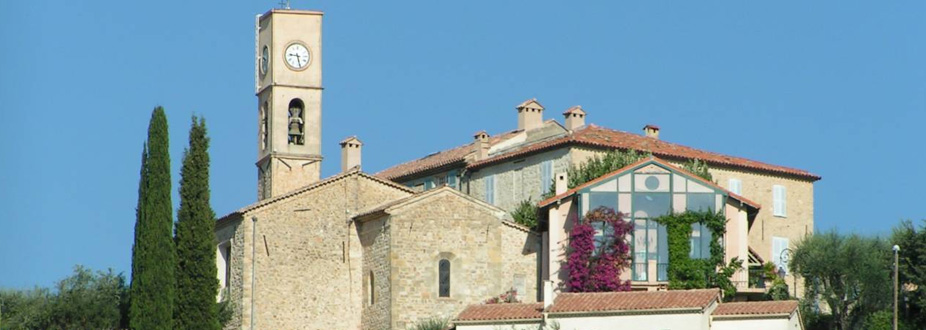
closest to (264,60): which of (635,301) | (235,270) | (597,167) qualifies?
(235,270)

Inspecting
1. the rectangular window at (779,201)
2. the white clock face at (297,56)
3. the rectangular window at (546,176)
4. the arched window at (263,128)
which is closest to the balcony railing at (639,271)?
the rectangular window at (546,176)

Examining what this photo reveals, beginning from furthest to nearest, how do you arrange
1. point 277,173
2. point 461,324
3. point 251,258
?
point 277,173
point 251,258
point 461,324

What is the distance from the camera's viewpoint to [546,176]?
194 feet

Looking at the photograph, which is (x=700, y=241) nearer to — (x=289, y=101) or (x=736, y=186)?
(x=736, y=186)

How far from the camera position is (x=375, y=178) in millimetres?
53438

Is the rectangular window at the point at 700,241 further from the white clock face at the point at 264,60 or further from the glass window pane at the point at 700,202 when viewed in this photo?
the white clock face at the point at 264,60

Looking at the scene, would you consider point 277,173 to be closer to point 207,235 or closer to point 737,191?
point 207,235

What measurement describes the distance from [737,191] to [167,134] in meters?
21.4

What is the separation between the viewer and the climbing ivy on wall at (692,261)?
51812mm

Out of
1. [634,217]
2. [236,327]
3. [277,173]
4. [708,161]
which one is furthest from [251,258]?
[708,161]

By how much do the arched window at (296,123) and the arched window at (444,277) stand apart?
7.96 metres

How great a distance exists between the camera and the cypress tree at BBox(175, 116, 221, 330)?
47469mm

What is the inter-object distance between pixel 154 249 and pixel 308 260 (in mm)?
5988

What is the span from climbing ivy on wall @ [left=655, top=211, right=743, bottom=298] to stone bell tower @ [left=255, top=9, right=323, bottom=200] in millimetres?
11273
